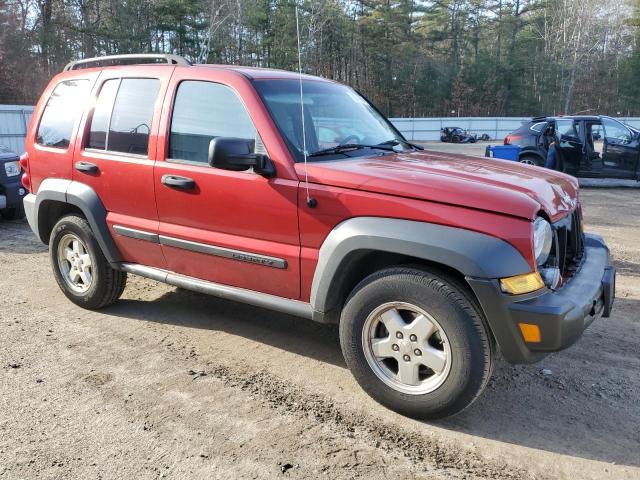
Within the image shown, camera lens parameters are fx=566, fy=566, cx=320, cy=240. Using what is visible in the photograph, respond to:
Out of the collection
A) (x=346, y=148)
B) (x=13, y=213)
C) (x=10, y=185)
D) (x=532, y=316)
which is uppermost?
(x=346, y=148)

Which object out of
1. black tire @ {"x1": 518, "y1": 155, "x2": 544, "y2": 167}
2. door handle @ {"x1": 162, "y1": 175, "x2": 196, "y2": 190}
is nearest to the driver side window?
black tire @ {"x1": 518, "y1": 155, "x2": 544, "y2": 167}

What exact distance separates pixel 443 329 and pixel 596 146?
39.6ft

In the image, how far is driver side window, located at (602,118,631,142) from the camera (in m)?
13.1

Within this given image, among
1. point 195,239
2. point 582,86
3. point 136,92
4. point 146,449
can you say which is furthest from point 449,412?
point 582,86

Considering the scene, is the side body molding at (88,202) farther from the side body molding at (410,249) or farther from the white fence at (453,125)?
the white fence at (453,125)

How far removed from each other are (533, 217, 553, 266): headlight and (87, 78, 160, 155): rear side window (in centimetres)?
274

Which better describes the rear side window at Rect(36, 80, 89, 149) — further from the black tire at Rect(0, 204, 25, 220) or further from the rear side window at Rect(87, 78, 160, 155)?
the black tire at Rect(0, 204, 25, 220)

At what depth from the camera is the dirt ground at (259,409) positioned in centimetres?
281

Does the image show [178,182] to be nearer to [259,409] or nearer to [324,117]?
[324,117]

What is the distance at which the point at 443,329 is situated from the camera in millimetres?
3014

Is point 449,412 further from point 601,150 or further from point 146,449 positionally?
point 601,150

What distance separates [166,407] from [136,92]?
2364mm

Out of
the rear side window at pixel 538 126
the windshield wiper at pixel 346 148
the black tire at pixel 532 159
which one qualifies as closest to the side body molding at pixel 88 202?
the windshield wiper at pixel 346 148

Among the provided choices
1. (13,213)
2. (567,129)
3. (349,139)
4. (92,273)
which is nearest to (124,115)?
(92,273)
